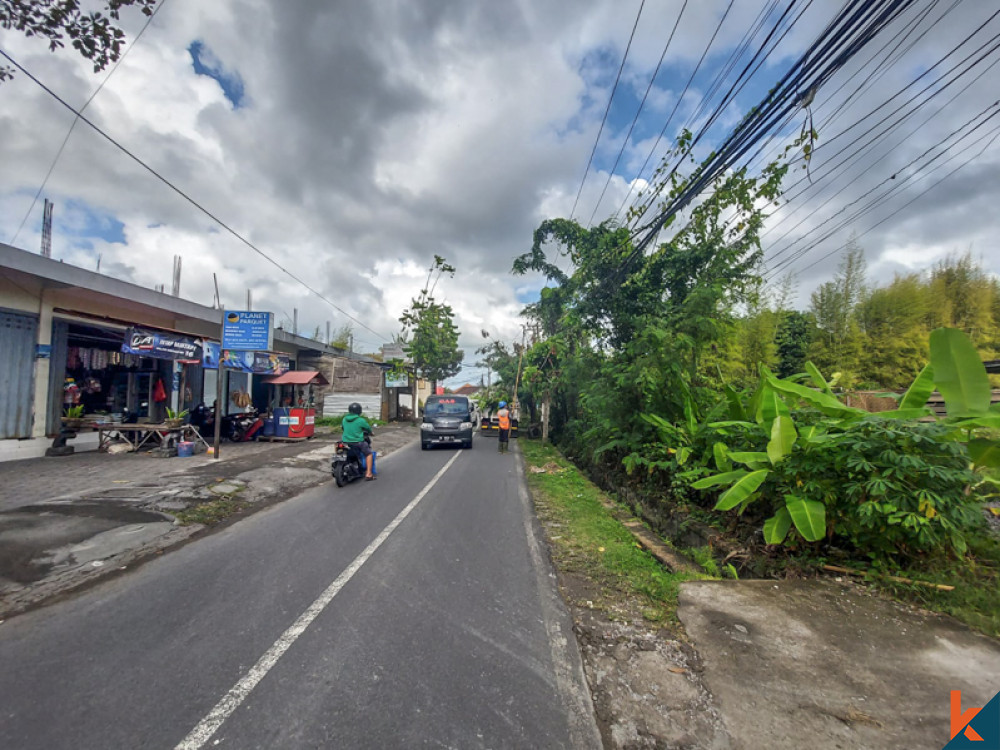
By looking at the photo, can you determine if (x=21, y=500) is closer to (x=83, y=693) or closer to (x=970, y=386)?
(x=83, y=693)

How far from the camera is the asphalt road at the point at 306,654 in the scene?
8.13 ft

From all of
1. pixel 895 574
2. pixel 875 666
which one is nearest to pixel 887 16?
pixel 895 574

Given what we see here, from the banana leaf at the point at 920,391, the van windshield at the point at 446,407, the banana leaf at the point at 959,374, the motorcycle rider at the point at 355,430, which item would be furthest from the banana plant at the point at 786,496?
the van windshield at the point at 446,407

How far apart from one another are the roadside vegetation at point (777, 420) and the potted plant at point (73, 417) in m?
12.8

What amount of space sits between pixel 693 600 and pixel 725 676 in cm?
109

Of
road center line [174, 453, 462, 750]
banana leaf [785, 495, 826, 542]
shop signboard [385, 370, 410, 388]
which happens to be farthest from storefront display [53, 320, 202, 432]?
banana leaf [785, 495, 826, 542]

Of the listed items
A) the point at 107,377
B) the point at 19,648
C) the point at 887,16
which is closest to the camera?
the point at 19,648

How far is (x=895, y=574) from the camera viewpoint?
4.23 meters

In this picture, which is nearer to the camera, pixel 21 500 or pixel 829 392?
pixel 829 392

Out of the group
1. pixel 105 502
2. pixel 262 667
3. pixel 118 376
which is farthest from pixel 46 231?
pixel 262 667

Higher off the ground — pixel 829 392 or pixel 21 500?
pixel 829 392

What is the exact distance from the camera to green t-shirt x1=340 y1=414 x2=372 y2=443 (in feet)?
30.9

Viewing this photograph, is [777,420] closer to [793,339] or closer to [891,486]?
[891,486]

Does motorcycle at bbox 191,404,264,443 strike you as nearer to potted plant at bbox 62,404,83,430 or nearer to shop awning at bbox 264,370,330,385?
shop awning at bbox 264,370,330,385
